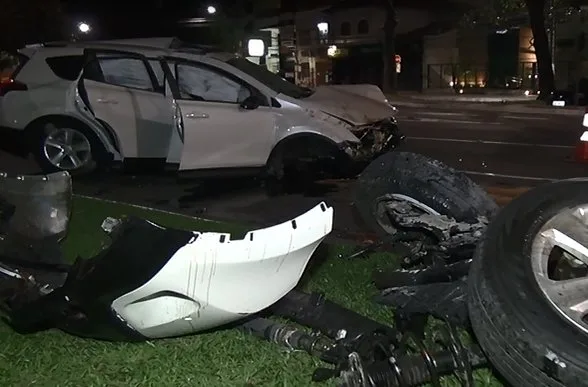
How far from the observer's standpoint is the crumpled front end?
827cm

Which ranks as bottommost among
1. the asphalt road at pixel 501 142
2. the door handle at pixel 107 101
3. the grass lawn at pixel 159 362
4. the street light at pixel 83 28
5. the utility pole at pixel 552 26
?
the asphalt road at pixel 501 142

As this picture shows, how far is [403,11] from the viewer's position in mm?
44625

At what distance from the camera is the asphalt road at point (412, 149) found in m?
7.74

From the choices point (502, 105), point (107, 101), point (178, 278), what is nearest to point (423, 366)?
point (178, 278)

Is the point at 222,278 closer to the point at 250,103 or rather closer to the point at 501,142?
the point at 250,103

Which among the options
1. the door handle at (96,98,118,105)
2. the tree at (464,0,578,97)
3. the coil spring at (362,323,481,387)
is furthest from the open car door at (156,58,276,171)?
the tree at (464,0,578,97)

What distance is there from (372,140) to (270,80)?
1.45m

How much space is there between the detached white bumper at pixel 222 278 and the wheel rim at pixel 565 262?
35.2 inches

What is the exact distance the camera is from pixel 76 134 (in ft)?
30.6

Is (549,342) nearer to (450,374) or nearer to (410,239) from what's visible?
(450,374)

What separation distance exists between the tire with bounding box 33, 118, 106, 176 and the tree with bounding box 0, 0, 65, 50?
1560 cm

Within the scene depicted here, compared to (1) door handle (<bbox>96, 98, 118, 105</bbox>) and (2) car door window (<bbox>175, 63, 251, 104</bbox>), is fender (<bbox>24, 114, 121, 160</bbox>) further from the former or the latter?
(2) car door window (<bbox>175, 63, 251, 104</bbox>)

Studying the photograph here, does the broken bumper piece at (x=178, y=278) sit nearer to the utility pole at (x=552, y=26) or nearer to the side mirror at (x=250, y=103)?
the side mirror at (x=250, y=103)

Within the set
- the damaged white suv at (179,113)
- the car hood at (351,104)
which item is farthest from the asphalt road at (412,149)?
the car hood at (351,104)
